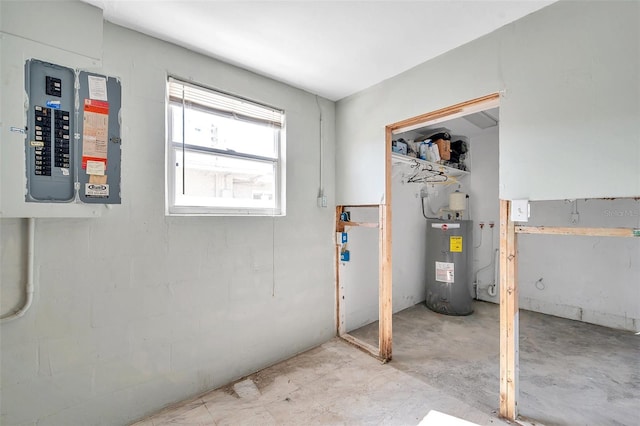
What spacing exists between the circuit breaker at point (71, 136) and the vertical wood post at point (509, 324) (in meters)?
2.46

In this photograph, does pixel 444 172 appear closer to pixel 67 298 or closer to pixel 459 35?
pixel 459 35

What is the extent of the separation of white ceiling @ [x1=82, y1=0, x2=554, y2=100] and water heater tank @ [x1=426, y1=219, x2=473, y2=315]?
7.74 feet

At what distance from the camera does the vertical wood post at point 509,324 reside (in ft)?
5.78

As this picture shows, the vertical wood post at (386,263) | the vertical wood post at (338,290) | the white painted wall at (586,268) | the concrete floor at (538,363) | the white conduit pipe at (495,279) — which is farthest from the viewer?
the white conduit pipe at (495,279)

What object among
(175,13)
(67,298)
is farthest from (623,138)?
(67,298)

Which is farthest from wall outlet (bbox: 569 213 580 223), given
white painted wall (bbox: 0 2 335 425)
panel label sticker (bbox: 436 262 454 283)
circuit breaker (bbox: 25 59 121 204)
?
circuit breaker (bbox: 25 59 121 204)

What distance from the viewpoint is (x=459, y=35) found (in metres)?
1.88

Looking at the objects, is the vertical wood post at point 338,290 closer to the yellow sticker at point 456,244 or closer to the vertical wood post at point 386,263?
the vertical wood post at point 386,263

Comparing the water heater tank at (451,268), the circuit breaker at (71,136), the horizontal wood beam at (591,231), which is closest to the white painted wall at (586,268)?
the water heater tank at (451,268)

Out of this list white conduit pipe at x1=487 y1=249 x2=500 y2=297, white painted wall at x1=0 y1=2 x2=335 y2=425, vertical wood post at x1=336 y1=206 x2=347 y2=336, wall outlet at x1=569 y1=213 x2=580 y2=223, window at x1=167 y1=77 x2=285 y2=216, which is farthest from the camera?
white conduit pipe at x1=487 y1=249 x2=500 y2=297

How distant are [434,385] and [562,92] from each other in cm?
218

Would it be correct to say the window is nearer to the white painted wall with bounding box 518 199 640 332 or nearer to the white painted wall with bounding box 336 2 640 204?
the white painted wall with bounding box 336 2 640 204

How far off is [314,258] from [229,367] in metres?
1.19

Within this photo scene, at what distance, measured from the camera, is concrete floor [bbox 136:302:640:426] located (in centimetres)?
182
